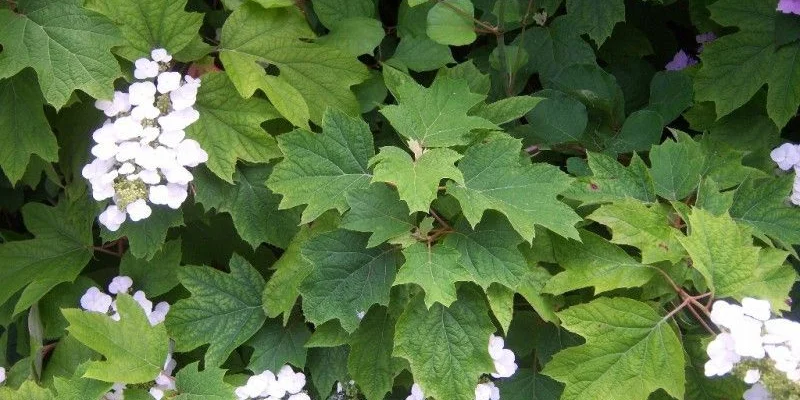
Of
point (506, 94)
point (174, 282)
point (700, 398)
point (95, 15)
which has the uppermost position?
point (95, 15)

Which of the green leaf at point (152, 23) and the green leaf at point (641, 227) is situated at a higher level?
the green leaf at point (152, 23)

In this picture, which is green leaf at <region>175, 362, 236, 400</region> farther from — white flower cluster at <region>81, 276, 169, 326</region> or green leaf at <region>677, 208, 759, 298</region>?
green leaf at <region>677, 208, 759, 298</region>

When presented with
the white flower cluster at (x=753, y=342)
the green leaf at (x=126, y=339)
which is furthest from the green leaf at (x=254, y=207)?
the white flower cluster at (x=753, y=342)

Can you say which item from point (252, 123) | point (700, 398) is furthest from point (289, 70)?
point (700, 398)

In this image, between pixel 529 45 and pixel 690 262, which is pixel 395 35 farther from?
pixel 690 262

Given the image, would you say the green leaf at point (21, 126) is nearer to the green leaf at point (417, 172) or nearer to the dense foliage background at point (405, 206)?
the dense foliage background at point (405, 206)

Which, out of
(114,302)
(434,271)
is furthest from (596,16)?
(114,302)


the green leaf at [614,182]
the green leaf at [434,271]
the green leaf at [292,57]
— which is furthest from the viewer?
the green leaf at [292,57]
